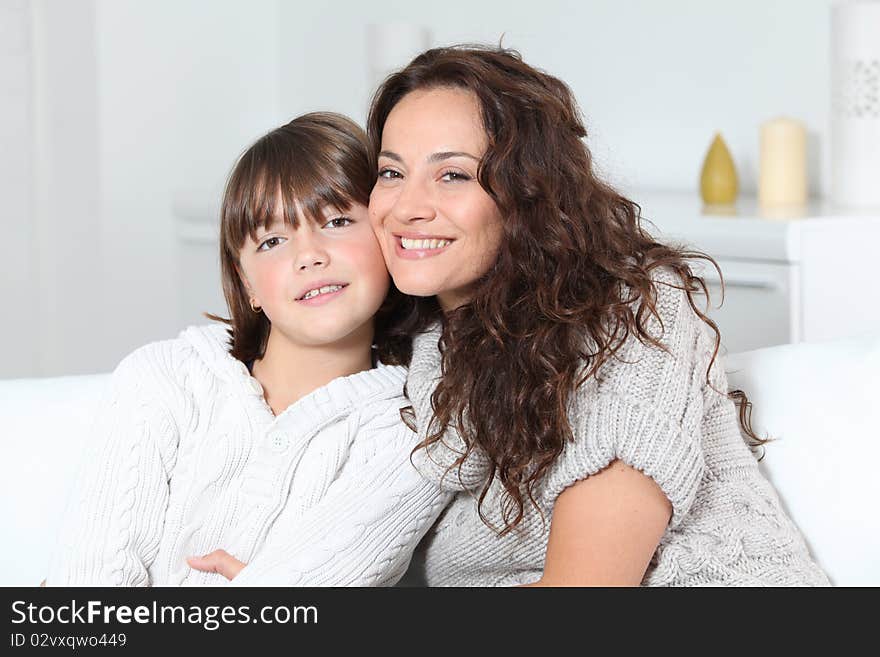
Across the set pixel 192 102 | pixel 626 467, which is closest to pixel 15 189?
pixel 192 102

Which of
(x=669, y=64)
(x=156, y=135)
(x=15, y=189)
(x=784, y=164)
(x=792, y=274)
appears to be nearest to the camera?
(x=792, y=274)

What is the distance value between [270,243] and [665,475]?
1.94 ft

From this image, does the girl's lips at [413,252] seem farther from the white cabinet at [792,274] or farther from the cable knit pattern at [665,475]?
the white cabinet at [792,274]

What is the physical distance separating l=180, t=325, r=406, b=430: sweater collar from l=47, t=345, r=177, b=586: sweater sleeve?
0.09m

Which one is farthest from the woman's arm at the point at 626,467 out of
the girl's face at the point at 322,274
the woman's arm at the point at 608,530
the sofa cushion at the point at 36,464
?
the sofa cushion at the point at 36,464

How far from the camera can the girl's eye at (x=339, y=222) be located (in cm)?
152

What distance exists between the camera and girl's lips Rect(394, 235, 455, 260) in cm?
138

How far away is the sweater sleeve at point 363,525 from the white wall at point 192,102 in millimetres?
1675

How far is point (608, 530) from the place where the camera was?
1.26 meters

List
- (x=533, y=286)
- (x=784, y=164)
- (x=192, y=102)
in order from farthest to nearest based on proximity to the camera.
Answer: (x=192, y=102), (x=784, y=164), (x=533, y=286)

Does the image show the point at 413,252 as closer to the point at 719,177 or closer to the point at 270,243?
the point at 270,243

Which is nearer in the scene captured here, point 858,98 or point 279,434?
point 279,434

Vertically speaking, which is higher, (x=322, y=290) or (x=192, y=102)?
(x=192, y=102)
